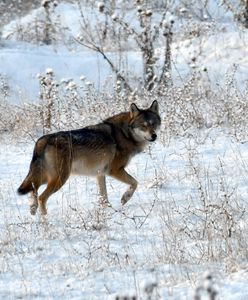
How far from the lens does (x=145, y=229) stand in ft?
18.9

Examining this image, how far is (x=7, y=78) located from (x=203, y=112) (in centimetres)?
619

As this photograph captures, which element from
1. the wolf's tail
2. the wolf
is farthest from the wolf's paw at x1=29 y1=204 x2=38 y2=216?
the wolf's tail

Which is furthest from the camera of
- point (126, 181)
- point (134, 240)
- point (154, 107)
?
point (154, 107)

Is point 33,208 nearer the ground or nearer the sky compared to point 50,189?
nearer the ground

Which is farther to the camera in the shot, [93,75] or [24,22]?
[24,22]

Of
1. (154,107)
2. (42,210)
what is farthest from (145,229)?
(154,107)

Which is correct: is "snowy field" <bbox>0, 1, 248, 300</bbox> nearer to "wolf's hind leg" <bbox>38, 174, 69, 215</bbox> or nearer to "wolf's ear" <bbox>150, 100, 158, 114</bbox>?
"wolf's hind leg" <bbox>38, 174, 69, 215</bbox>

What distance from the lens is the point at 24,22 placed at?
20750 mm

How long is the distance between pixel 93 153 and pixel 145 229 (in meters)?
1.53

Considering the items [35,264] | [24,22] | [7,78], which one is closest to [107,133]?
[35,264]

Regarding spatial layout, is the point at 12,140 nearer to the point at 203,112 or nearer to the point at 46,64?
the point at 203,112

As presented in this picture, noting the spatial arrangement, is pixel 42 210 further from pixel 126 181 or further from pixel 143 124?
pixel 143 124

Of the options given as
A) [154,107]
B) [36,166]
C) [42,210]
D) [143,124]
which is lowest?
[42,210]

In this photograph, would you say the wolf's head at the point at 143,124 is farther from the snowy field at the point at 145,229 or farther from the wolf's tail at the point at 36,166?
the wolf's tail at the point at 36,166
